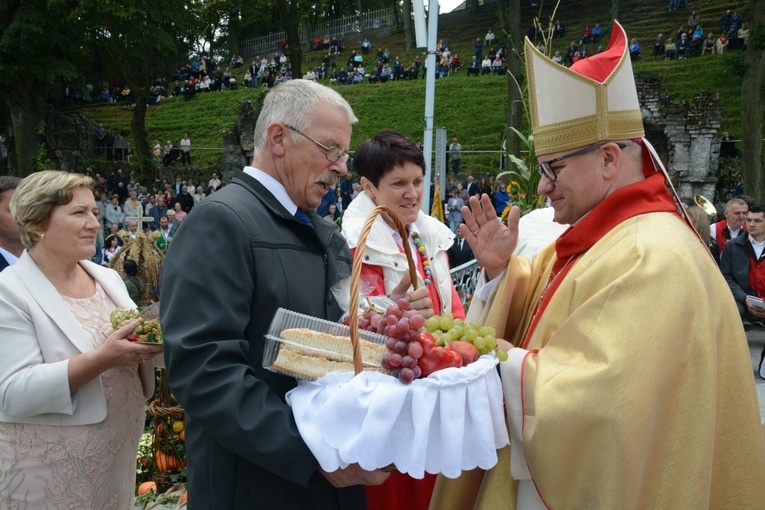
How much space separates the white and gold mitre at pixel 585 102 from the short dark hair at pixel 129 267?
5.83m

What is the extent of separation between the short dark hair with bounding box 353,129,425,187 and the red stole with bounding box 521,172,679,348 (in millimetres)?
1434

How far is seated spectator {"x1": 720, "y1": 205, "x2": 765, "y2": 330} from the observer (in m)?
7.24

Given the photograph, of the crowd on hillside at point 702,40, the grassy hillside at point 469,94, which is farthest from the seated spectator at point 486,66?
the crowd on hillside at point 702,40

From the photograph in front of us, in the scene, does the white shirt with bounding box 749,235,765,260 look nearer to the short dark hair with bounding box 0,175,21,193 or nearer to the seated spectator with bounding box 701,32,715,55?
the short dark hair with bounding box 0,175,21,193

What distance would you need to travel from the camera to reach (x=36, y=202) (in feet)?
9.58

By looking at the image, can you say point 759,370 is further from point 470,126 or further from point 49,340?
point 470,126

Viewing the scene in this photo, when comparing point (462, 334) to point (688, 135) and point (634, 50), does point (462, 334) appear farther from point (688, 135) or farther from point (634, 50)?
point (634, 50)

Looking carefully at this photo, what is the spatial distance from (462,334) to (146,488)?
295 centimetres

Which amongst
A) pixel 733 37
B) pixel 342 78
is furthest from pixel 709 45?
pixel 342 78

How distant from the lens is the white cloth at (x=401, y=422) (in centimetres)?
184

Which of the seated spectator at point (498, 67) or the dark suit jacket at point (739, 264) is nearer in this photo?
the dark suit jacket at point (739, 264)

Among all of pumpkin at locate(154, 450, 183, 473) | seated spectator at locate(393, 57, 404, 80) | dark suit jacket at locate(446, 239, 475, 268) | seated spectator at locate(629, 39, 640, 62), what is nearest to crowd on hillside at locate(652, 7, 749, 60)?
seated spectator at locate(629, 39, 640, 62)

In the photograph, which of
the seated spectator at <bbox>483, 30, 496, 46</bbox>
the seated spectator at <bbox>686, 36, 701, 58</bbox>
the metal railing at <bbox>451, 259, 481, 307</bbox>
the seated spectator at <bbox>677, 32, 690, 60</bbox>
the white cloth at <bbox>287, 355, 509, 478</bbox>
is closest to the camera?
the white cloth at <bbox>287, 355, 509, 478</bbox>

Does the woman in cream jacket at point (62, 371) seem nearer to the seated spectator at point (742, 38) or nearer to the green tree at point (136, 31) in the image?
the green tree at point (136, 31)
